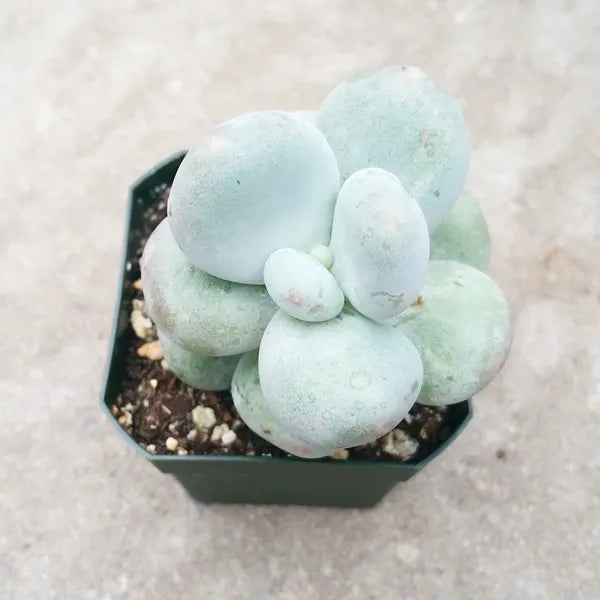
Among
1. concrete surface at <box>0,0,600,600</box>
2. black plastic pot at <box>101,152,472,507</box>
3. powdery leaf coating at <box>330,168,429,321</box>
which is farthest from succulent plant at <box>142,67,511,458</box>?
concrete surface at <box>0,0,600,600</box>

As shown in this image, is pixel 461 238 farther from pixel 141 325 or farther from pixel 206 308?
pixel 141 325

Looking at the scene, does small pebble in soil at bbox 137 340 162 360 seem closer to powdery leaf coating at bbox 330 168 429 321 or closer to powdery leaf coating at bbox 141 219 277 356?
powdery leaf coating at bbox 141 219 277 356

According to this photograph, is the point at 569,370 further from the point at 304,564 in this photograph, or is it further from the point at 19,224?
the point at 19,224

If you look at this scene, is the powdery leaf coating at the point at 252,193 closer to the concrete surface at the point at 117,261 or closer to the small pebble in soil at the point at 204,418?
the small pebble in soil at the point at 204,418

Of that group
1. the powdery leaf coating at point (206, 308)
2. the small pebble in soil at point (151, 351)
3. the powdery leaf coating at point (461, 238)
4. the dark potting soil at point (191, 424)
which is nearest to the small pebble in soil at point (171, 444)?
the dark potting soil at point (191, 424)

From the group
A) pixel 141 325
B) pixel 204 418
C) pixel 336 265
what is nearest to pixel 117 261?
pixel 141 325

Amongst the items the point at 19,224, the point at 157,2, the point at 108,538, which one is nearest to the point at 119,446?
the point at 108,538
